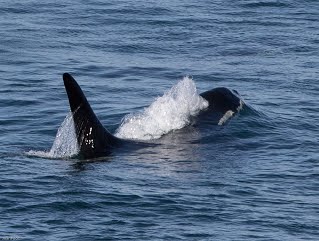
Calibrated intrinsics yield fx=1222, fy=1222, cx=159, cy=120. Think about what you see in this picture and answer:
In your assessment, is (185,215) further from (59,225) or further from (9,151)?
(9,151)

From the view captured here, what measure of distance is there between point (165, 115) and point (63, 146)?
4403 millimetres

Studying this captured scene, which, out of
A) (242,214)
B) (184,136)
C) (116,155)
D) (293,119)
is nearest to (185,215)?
(242,214)

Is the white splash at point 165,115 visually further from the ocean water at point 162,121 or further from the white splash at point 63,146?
the white splash at point 63,146

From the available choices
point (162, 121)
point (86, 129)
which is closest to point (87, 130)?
point (86, 129)

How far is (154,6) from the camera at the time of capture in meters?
47.8

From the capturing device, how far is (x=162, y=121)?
30.5m

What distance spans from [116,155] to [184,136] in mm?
2952

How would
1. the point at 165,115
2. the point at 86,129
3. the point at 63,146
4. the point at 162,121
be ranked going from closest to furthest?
the point at 86,129 → the point at 63,146 → the point at 162,121 → the point at 165,115

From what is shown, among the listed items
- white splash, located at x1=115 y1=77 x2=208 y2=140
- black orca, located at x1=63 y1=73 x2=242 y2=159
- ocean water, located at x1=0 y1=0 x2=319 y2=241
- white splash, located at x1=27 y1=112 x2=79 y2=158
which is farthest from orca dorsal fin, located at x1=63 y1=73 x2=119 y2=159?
white splash, located at x1=115 y1=77 x2=208 y2=140

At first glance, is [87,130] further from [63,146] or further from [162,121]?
[162,121]

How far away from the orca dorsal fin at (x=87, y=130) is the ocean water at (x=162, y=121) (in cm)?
33

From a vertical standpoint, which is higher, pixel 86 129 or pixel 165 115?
pixel 86 129

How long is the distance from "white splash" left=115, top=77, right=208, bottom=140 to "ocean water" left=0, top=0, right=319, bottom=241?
47 millimetres

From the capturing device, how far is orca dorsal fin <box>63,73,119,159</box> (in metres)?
26.1
